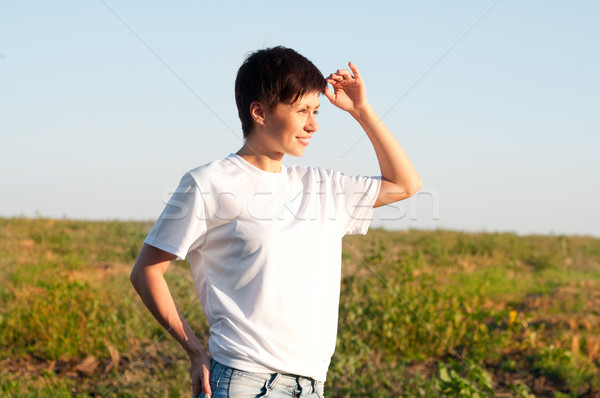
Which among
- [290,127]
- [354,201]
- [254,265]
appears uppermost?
[290,127]

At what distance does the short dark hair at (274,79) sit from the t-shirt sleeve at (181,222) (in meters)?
0.41

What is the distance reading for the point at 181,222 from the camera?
74.0 inches

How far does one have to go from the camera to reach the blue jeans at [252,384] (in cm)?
183

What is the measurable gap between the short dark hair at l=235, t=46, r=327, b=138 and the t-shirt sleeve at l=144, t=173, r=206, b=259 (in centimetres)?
41

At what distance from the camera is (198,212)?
6.16 feet

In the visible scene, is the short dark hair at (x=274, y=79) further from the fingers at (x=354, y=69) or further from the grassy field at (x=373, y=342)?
the grassy field at (x=373, y=342)

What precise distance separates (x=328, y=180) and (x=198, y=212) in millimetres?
576

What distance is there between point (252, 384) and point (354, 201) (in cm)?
81

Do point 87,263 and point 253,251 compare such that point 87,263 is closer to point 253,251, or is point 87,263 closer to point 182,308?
point 182,308

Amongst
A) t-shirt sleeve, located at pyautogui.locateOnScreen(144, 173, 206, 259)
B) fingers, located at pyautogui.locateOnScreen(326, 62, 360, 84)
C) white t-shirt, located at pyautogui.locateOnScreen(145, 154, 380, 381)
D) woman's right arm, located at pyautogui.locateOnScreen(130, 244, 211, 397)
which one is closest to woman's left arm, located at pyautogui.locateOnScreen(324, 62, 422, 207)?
fingers, located at pyautogui.locateOnScreen(326, 62, 360, 84)

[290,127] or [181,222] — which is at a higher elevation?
[290,127]

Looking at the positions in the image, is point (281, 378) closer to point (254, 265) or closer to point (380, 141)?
point (254, 265)

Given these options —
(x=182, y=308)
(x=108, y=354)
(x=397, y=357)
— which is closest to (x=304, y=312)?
(x=397, y=357)

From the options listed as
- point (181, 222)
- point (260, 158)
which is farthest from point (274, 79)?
point (181, 222)
